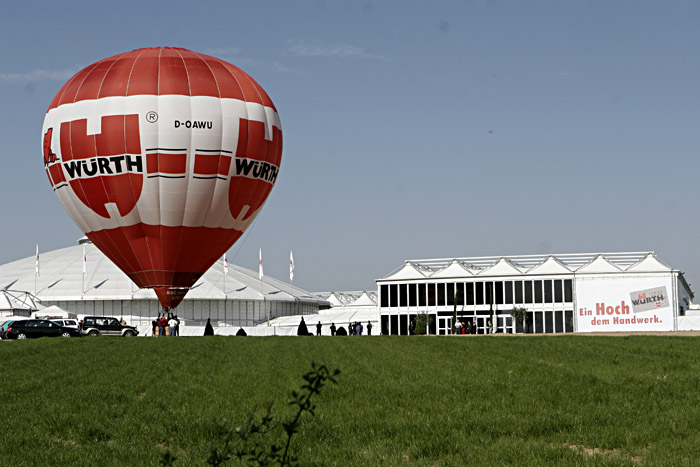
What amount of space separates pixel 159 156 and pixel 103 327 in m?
25.1

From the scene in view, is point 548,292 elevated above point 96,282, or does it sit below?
below

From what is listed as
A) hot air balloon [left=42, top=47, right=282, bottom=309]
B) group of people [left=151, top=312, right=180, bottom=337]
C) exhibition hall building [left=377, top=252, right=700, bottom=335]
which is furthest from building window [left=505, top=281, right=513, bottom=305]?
hot air balloon [left=42, top=47, right=282, bottom=309]

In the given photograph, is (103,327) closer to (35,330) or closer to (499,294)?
(35,330)

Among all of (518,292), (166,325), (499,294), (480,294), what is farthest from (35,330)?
(518,292)

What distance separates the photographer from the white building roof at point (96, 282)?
94.7m

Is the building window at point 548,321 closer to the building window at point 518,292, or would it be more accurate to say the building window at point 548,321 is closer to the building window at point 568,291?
the building window at point 568,291

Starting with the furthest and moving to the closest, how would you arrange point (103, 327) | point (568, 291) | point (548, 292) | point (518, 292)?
point (518, 292)
point (548, 292)
point (568, 291)
point (103, 327)

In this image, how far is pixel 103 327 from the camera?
59531 millimetres

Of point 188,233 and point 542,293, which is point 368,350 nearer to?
point 188,233

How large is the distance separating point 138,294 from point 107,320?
3420cm

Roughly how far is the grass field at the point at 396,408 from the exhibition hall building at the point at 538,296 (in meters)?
49.4

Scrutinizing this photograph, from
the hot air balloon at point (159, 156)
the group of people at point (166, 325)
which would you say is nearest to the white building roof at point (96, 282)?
the group of people at point (166, 325)

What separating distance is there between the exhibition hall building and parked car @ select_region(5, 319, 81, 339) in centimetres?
3047

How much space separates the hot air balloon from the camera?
38.5 m
